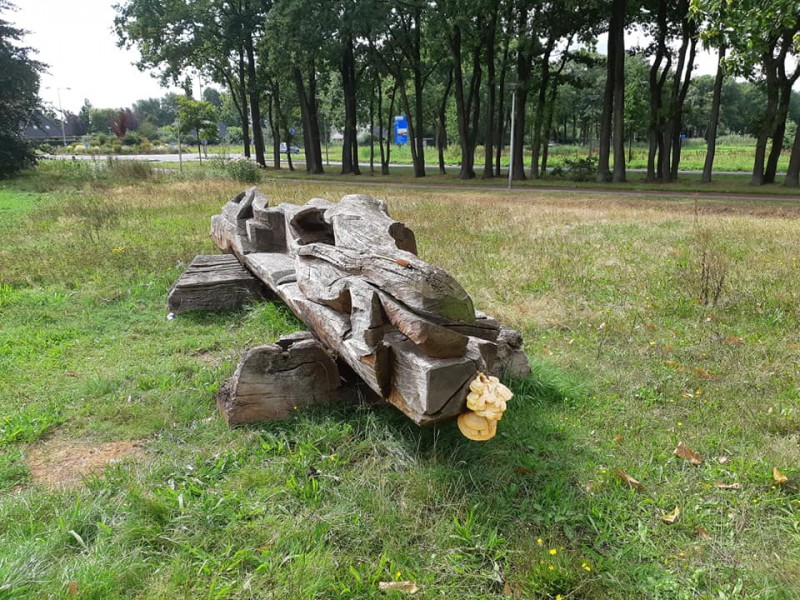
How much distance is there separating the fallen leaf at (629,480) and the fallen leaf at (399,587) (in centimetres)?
128

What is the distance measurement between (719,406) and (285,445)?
9.14ft

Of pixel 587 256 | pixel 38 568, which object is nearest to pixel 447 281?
pixel 38 568

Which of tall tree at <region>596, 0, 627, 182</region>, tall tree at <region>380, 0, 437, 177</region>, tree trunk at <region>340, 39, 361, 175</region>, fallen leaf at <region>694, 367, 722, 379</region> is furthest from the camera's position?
tree trunk at <region>340, 39, 361, 175</region>

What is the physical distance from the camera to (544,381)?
Result: 3949 millimetres

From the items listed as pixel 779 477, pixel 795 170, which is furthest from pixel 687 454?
pixel 795 170

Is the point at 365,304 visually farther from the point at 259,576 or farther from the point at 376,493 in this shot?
the point at 259,576

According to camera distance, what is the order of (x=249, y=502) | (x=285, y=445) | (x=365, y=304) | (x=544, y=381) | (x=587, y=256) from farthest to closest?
(x=587, y=256) → (x=544, y=381) → (x=285, y=445) → (x=365, y=304) → (x=249, y=502)

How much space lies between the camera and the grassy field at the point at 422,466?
228 centimetres

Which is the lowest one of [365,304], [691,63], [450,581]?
[450,581]

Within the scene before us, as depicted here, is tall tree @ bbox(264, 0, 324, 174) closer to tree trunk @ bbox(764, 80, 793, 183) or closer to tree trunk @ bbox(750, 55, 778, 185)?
tree trunk @ bbox(750, 55, 778, 185)

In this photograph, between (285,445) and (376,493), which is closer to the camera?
(376,493)

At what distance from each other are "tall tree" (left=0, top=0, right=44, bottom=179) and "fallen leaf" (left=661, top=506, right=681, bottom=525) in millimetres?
29102

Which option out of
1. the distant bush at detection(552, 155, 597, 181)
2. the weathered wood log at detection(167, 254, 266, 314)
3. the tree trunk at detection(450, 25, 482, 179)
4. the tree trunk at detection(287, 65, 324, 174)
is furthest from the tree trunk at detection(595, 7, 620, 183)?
the weathered wood log at detection(167, 254, 266, 314)

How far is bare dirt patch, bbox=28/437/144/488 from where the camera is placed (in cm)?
295
